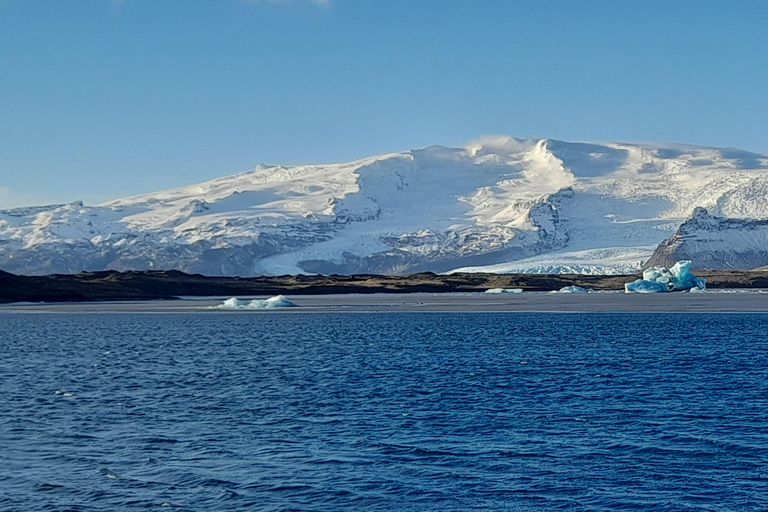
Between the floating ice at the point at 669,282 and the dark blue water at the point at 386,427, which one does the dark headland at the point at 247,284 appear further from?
the dark blue water at the point at 386,427

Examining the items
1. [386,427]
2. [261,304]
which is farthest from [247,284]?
[386,427]

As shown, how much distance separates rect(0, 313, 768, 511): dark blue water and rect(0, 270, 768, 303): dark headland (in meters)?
65.8

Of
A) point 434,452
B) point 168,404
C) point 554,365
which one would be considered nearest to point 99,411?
point 168,404

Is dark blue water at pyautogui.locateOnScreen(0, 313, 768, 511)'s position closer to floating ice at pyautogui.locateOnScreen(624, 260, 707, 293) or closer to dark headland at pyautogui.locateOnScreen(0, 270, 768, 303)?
dark headland at pyautogui.locateOnScreen(0, 270, 768, 303)

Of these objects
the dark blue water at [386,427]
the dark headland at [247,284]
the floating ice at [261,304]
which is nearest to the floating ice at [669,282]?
the dark headland at [247,284]

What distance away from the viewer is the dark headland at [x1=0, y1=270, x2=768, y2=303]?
10856 cm

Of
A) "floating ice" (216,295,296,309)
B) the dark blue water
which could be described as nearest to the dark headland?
"floating ice" (216,295,296,309)

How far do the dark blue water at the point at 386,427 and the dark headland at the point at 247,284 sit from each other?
65.8m

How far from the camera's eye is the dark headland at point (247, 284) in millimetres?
108562

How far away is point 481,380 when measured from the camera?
33312mm

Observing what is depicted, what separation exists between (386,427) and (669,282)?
10914 cm

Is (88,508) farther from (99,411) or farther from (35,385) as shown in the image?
(35,385)

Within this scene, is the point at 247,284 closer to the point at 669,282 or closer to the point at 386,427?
the point at 669,282

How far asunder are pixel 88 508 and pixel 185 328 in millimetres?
46187
